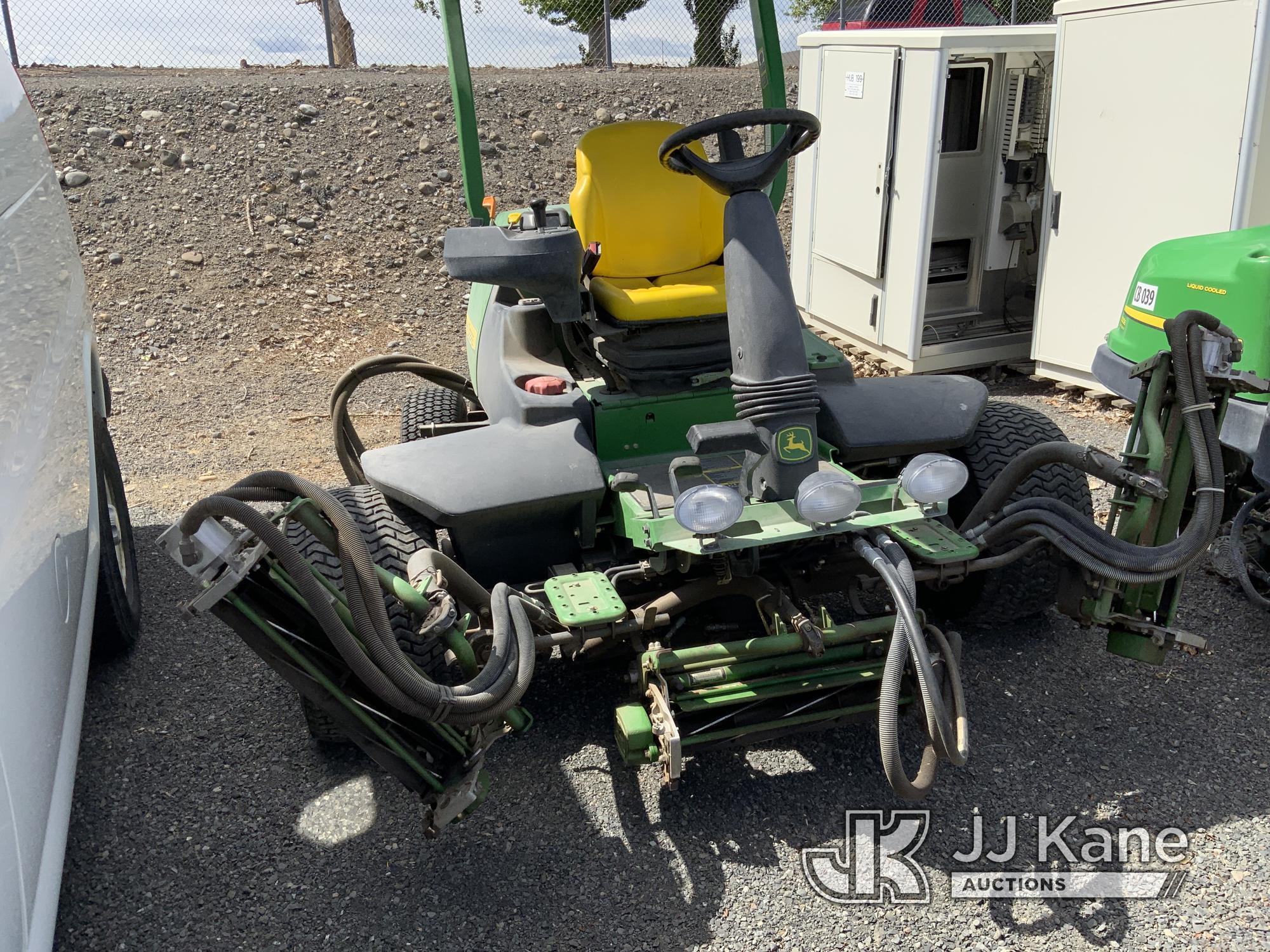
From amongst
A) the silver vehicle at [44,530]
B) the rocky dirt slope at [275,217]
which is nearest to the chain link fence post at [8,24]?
the rocky dirt slope at [275,217]

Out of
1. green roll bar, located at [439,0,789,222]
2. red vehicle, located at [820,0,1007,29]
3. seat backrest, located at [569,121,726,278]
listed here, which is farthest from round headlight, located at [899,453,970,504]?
red vehicle, located at [820,0,1007,29]

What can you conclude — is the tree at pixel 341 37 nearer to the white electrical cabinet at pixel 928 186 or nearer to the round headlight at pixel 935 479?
the white electrical cabinet at pixel 928 186

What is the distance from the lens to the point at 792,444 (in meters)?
3.03

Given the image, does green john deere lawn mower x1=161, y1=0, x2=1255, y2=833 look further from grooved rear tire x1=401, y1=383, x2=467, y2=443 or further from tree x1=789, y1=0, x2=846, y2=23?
tree x1=789, y1=0, x2=846, y2=23

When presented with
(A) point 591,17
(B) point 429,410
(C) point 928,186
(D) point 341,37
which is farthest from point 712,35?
(B) point 429,410

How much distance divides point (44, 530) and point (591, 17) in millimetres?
12187

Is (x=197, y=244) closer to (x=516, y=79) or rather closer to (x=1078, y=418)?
(x=516, y=79)

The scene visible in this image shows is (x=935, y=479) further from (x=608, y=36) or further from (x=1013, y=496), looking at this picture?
(x=608, y=36)

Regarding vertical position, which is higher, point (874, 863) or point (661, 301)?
point (661, 301)

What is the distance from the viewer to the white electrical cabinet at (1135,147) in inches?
197

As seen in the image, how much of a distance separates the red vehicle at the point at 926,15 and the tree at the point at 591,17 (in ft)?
10.1

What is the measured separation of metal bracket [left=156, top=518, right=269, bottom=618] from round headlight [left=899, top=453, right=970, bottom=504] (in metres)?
1.61

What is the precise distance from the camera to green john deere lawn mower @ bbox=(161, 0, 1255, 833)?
2578 millimetres

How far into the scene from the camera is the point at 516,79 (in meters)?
12.0
